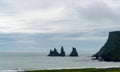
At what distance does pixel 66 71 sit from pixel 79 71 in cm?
427

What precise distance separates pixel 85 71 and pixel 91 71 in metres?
2.21

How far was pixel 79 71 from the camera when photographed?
11538 cm

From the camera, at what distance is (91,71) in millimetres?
115312

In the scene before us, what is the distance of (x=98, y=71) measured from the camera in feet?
374

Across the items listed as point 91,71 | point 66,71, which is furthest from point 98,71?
point 66,71

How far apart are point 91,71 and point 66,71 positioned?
8205mm

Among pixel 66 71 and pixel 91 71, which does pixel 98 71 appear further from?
pixel 66 71

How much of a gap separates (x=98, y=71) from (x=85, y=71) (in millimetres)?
4210

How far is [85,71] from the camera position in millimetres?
114438

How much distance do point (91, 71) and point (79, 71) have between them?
12.9 feet
